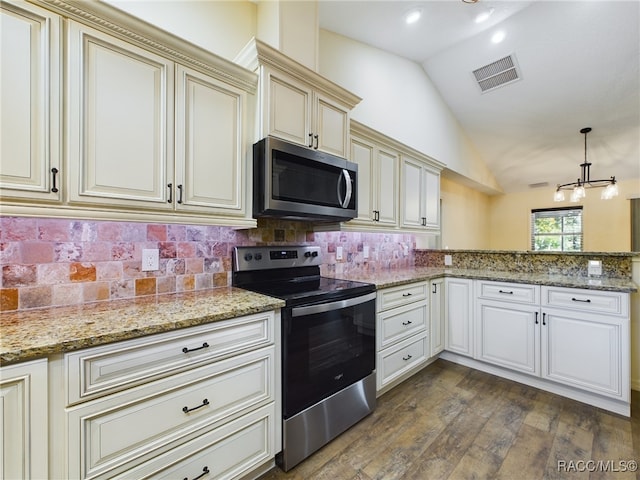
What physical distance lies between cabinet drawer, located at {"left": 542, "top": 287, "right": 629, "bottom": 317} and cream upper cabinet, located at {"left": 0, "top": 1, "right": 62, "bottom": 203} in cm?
321

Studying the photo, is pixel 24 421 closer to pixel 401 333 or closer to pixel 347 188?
pixel 347 188

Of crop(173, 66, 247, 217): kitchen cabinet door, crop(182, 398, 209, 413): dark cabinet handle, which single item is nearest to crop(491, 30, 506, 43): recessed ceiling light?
crop(173, 66, 247, 217): kitchen cabinet door

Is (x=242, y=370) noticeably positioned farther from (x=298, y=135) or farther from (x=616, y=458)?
(x=616, y=458)

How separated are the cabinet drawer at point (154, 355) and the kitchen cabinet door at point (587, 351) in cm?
234

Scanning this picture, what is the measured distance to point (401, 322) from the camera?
7.80ft

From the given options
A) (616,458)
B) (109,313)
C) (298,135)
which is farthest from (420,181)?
(109,313)

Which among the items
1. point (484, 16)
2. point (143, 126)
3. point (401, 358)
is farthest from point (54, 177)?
point (484, 16)

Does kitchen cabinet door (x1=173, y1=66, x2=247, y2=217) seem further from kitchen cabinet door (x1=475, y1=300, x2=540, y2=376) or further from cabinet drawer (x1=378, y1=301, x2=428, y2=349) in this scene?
kitchen cabinet door (x1=475, y1=300, x2=540, y2=376)

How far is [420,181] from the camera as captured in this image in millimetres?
3186

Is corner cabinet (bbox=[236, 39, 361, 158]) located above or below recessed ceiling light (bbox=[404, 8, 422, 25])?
below

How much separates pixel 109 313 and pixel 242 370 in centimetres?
64

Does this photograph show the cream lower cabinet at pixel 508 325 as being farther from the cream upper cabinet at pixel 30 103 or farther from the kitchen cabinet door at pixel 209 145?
the cream upper cabinet at pixel 30 103

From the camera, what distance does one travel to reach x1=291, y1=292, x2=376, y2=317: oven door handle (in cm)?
156

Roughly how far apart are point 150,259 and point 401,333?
1.92 meters
